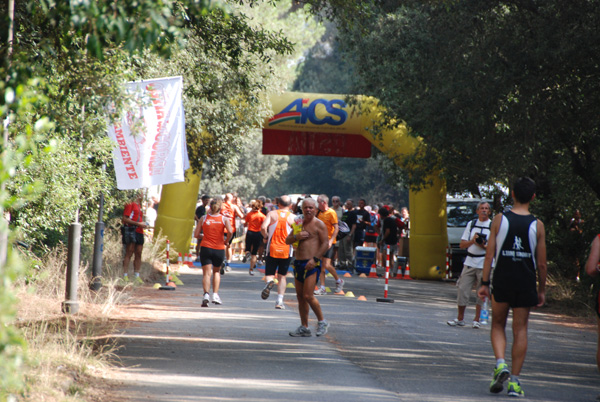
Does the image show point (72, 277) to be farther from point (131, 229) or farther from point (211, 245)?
point (131, 229)

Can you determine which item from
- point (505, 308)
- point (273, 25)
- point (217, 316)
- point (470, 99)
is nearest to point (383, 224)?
point (470, 99)

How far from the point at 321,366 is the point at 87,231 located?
29.3 ft

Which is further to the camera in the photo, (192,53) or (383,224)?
(383,224)

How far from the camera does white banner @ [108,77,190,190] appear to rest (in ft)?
38.8

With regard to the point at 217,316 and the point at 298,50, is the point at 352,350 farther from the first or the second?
the point at 298,50

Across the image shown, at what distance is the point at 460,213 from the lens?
2483 cm

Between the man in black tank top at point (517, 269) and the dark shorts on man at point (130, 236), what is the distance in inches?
421

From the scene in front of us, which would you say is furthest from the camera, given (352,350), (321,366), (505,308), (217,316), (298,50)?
(298,50)

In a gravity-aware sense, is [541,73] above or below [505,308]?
above

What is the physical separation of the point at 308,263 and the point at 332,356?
1680 millimetres

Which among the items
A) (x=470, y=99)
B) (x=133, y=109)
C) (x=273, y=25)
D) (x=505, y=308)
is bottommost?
(x=505, y=308)

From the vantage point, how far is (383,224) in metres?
24.1

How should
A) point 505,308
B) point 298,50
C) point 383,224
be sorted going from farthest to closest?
point 298,50
point 383,224
point 505,308

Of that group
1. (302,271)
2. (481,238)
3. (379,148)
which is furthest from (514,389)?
(379,148)
